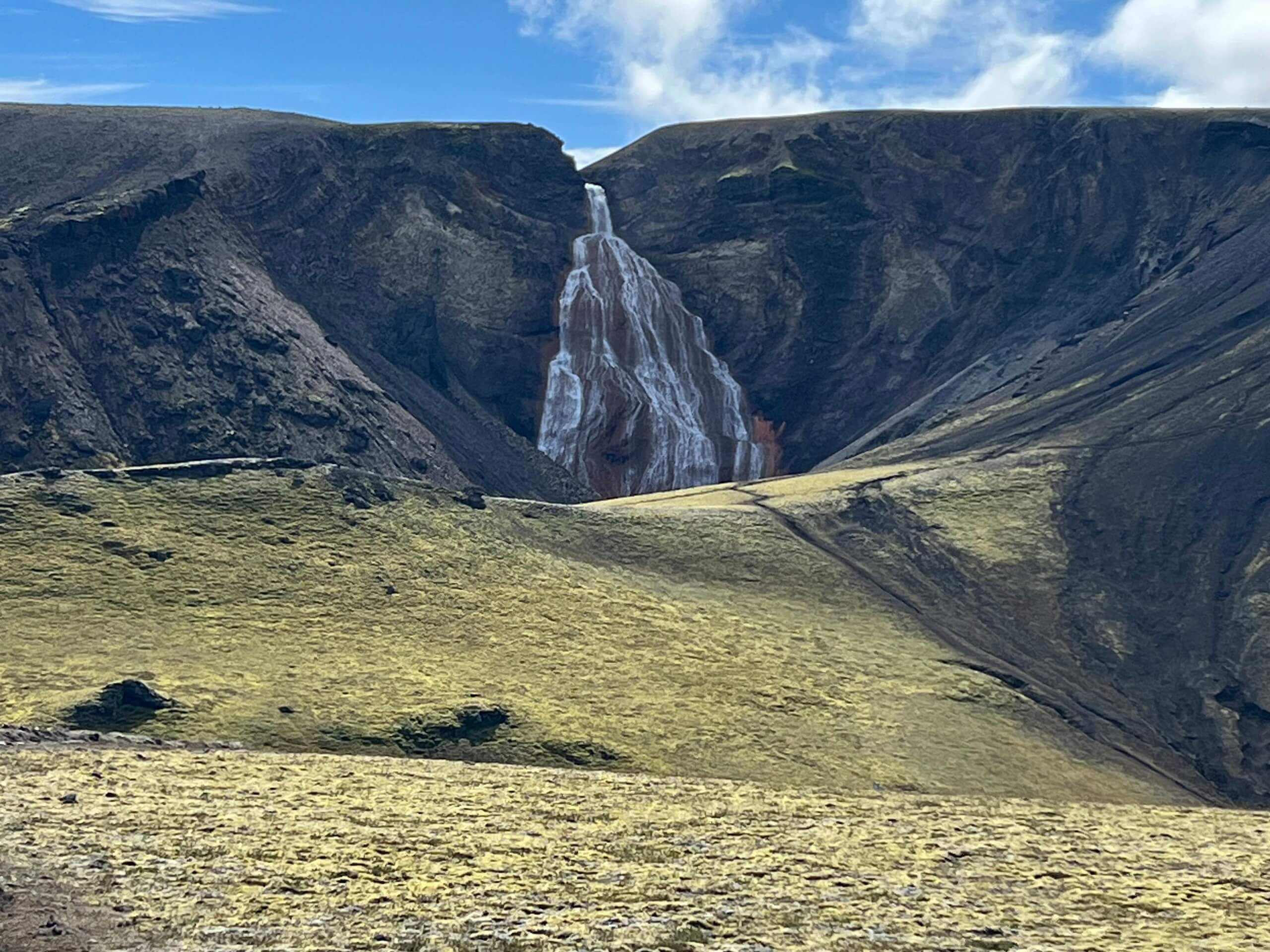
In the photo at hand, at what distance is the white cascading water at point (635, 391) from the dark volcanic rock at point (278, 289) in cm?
249

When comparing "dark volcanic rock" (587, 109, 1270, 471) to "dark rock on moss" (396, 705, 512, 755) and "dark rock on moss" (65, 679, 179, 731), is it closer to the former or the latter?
"dark rock on moss" (396, 705, 512, 755)

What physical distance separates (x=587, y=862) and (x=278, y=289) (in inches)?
3678

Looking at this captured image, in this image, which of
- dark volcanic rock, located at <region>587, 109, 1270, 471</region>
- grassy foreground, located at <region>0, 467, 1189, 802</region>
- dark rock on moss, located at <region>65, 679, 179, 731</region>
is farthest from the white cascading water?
dark rock on moss, located at <region>65, 679, 179, 731</region>

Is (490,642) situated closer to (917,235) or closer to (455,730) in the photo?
(455,730)

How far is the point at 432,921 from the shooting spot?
32.6 m

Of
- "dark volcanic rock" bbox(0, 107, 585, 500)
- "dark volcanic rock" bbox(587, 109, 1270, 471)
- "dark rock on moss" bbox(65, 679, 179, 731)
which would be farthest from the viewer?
"dark volcanic rock" bbox(587, 109, 1270, 471)

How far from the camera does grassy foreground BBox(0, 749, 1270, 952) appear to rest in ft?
107

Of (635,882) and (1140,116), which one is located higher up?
(1140,116)

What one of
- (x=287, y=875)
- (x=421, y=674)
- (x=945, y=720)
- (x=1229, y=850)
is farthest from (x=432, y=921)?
(x=945, y=720)

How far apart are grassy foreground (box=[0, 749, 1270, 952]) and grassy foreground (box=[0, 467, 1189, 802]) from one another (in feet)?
29.6

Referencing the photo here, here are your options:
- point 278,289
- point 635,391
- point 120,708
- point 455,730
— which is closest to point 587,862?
point 455,730

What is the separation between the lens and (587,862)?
3847 centimetres

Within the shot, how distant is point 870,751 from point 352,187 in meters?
88.1

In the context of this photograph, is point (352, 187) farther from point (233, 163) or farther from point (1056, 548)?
point (1056, 548)
